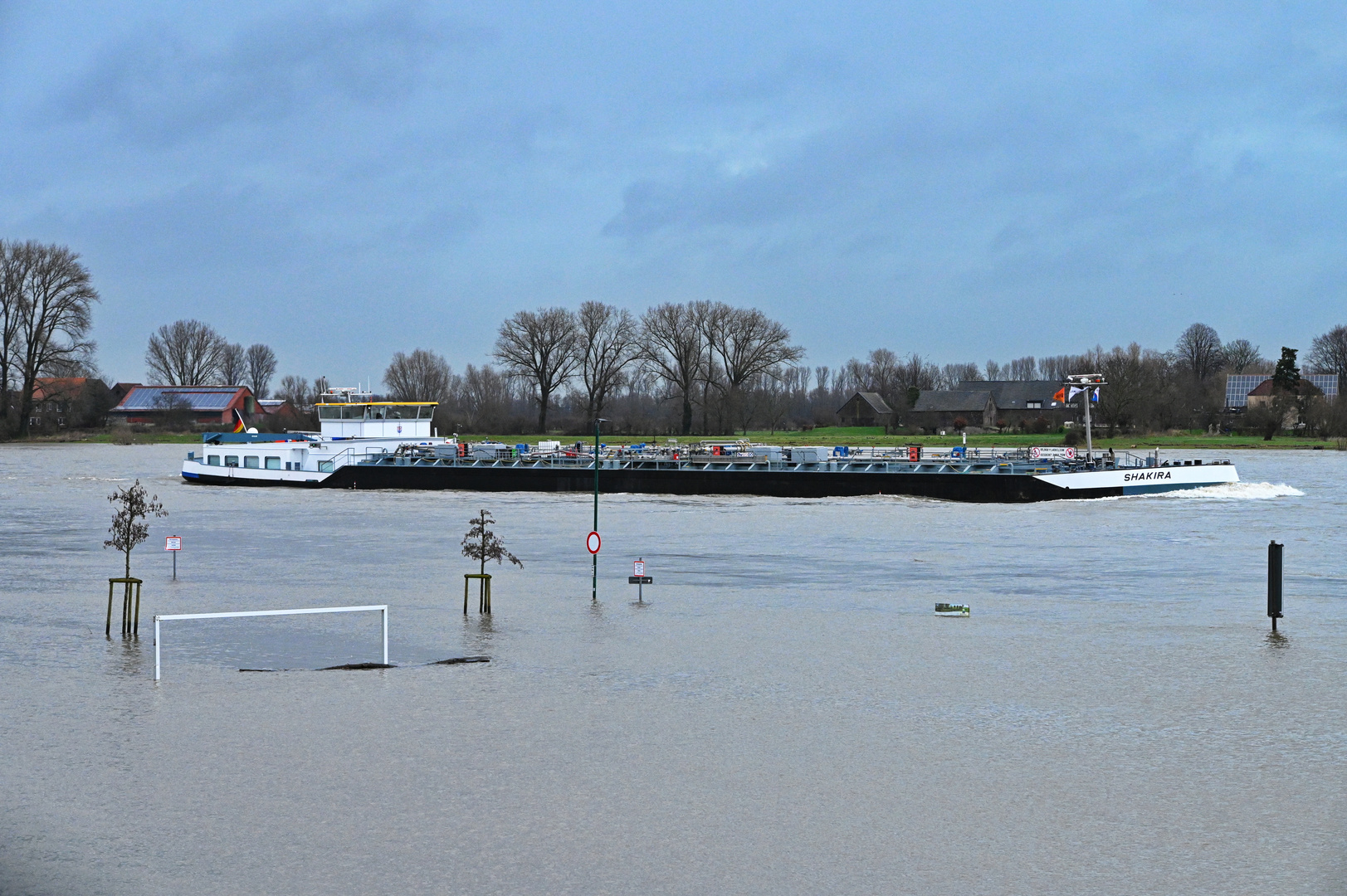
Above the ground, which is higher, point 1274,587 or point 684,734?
point 1274,587

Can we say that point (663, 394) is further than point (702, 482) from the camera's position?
Yes

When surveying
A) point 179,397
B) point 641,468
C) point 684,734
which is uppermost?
point 179,397

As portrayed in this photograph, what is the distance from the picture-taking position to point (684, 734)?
12.8m

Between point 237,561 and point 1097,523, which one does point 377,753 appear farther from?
point 1097,523

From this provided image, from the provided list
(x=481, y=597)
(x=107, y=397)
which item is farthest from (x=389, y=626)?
(x=107, y=397)

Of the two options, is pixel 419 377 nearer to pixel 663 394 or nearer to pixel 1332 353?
pixel 663 394

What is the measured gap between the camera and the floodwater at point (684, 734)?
9.04m

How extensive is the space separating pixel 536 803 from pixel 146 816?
309 centimetres

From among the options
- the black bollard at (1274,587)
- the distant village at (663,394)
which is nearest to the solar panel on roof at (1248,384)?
the distant village at (663,394)

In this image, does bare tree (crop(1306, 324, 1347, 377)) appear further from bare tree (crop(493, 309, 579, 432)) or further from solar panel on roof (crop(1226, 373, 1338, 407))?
bare tree (crop(493, 309, 579, 432))

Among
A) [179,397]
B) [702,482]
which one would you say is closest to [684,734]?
[702,482]

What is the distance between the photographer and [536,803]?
1038cm

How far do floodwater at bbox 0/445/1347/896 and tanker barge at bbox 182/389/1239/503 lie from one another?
2502cm

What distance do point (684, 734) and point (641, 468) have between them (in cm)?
4829
